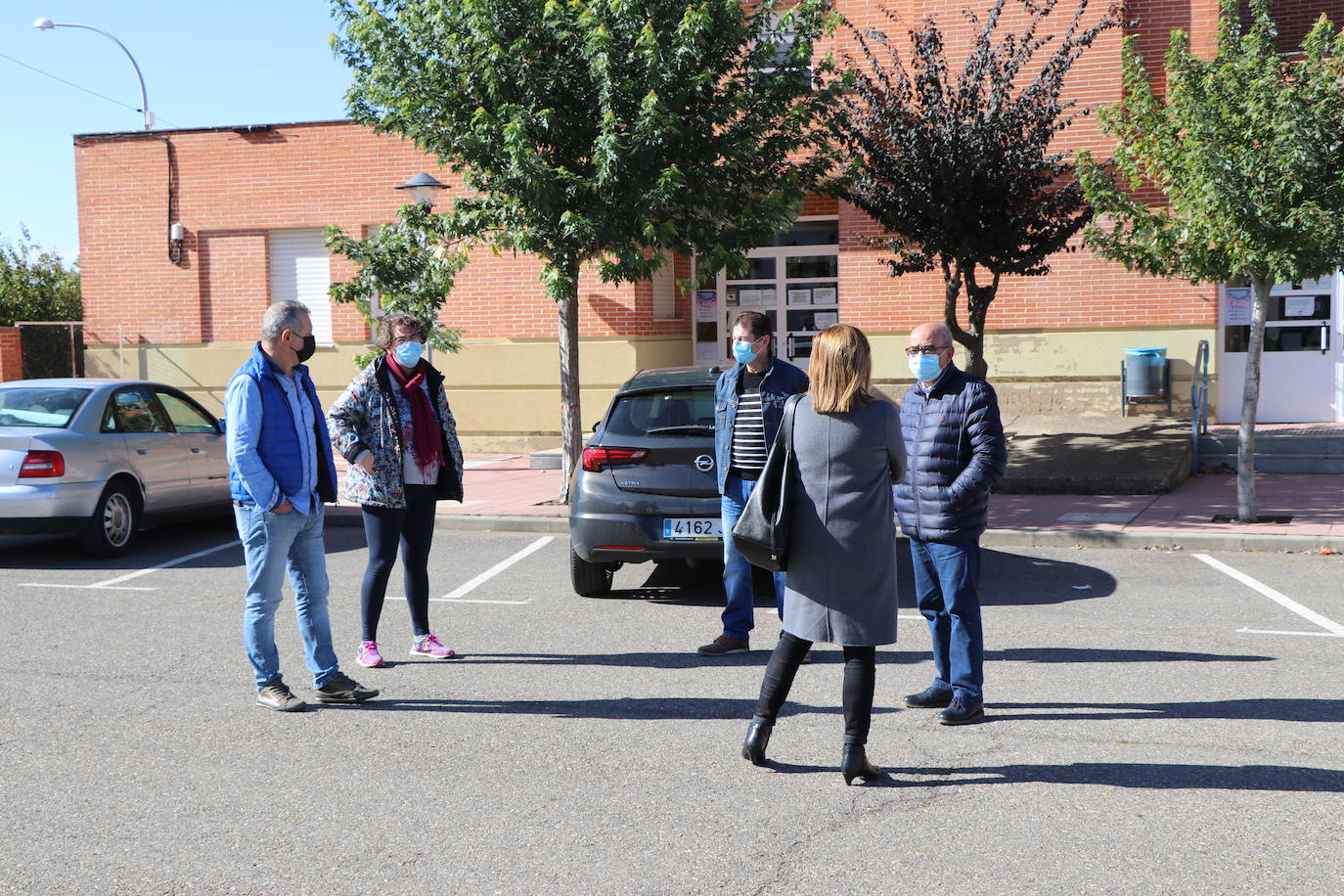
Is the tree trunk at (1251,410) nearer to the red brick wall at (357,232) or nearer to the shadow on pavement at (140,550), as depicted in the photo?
the red brick wall at (357,232)

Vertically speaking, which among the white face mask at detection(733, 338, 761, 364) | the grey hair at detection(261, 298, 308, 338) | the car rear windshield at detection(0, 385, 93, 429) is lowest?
the car rear windshield at detection(0, 385, 93, 429)

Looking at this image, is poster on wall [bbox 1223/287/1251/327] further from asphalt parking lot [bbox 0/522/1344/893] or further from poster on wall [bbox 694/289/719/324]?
asphalt parking lot [bbox 0/522/1344/893]

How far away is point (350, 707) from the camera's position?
5648 mm

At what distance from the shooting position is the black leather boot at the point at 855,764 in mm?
4482

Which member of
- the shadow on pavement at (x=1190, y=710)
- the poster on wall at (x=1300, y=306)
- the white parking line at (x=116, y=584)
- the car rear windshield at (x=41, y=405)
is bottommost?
the shadow on pavement at (x=1190, y=710)

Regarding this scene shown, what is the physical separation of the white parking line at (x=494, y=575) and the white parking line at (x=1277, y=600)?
4.74 meters

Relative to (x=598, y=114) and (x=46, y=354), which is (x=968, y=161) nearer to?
(x=598, y=114)

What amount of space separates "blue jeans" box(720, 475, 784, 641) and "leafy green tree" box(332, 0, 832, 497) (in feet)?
18.1

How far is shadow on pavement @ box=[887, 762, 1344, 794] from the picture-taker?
14.7 feet

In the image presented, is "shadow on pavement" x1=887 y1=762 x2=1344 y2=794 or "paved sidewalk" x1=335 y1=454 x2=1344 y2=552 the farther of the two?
"paved sidewalk" x1=335 y1=454 x2=1344 y2=552

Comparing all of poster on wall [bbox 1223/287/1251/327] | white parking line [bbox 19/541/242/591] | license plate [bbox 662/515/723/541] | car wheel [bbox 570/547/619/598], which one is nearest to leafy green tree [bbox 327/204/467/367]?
white parking line [bbox 19/541/242/591]

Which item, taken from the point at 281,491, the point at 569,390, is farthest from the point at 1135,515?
the point at 281,491

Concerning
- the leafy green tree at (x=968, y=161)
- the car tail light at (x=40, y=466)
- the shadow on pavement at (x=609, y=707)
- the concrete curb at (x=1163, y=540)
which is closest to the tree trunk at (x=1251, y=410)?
the concrete curb at (x=1163, y=540)

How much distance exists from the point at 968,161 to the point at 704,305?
6.93 metres
